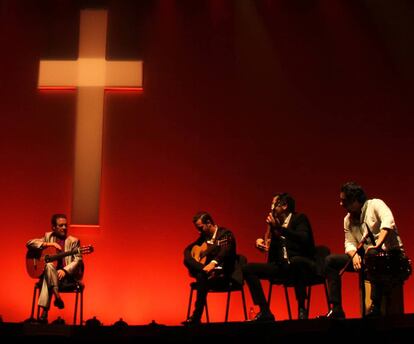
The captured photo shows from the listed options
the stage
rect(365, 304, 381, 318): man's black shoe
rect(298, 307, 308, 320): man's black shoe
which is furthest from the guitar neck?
rect(365, 304, 381, 318): man's black shoe

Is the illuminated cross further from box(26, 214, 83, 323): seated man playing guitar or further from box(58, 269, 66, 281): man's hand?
box(58, 269, 66, 281): man's hand

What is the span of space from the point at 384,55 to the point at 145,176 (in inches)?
98.0

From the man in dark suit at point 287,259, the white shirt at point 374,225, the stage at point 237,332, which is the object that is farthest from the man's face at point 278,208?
the stage at point 237,332

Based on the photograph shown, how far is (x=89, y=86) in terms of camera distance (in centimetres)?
634

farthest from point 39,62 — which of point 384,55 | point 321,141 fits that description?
point 384,55

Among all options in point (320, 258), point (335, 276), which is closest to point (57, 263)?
point (320, 258)

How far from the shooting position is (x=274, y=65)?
6.34 m

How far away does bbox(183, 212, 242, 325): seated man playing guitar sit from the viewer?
5.11m

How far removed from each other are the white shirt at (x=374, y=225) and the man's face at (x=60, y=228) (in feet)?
7.90

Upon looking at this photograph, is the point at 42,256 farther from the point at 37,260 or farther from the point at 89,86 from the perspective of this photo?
the point at 89,86

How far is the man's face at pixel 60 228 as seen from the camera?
5.75m

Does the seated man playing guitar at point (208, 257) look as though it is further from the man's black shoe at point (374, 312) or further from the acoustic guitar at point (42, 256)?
the man's black shoe at point (374, 312)

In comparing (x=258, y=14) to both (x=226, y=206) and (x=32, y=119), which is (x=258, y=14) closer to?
(x=226, y=206)

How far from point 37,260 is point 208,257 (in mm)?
1453
